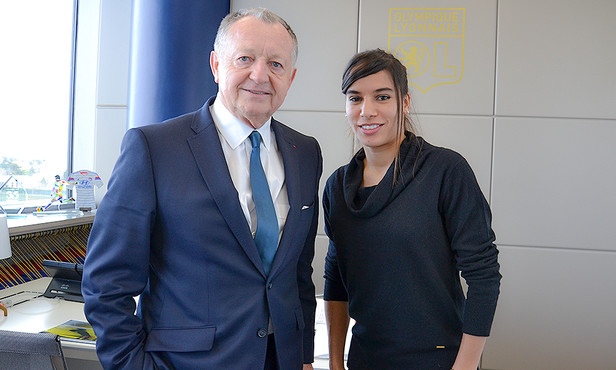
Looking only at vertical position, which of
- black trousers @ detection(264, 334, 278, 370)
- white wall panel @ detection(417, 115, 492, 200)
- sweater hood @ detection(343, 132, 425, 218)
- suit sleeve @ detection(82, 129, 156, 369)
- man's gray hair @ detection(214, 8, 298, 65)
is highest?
man's gray hair @ detection(214, 8, 298, 65)

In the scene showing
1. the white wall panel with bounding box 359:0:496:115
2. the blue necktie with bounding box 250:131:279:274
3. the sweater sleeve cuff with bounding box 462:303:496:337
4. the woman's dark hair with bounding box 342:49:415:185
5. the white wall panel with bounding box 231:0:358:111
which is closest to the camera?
the blue necktie with bounding box 250:131:279:274

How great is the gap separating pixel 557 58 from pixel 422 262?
2.28m

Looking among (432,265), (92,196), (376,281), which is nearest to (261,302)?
(376,281)

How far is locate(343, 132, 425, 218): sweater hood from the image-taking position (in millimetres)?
1453

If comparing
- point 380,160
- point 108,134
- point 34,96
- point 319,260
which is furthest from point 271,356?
point 34,96

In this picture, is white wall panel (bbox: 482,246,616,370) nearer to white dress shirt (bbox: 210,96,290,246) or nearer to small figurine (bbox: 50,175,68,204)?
white dress shirt (bbox: 210,96,290,246)

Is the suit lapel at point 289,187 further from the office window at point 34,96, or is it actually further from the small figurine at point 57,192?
the small figurine at point 57,192

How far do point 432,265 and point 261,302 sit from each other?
1.79 feet

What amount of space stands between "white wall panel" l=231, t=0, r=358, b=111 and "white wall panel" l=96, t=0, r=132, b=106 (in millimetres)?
1115

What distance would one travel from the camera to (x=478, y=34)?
304 cm

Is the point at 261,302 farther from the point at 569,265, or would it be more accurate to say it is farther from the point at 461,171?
the point at 569,265

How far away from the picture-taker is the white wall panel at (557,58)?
297cm

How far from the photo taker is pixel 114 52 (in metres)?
3.36

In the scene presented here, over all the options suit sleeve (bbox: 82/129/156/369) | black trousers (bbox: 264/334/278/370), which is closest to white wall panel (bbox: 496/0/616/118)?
black trousers (bbox: 264/334/278/370)
